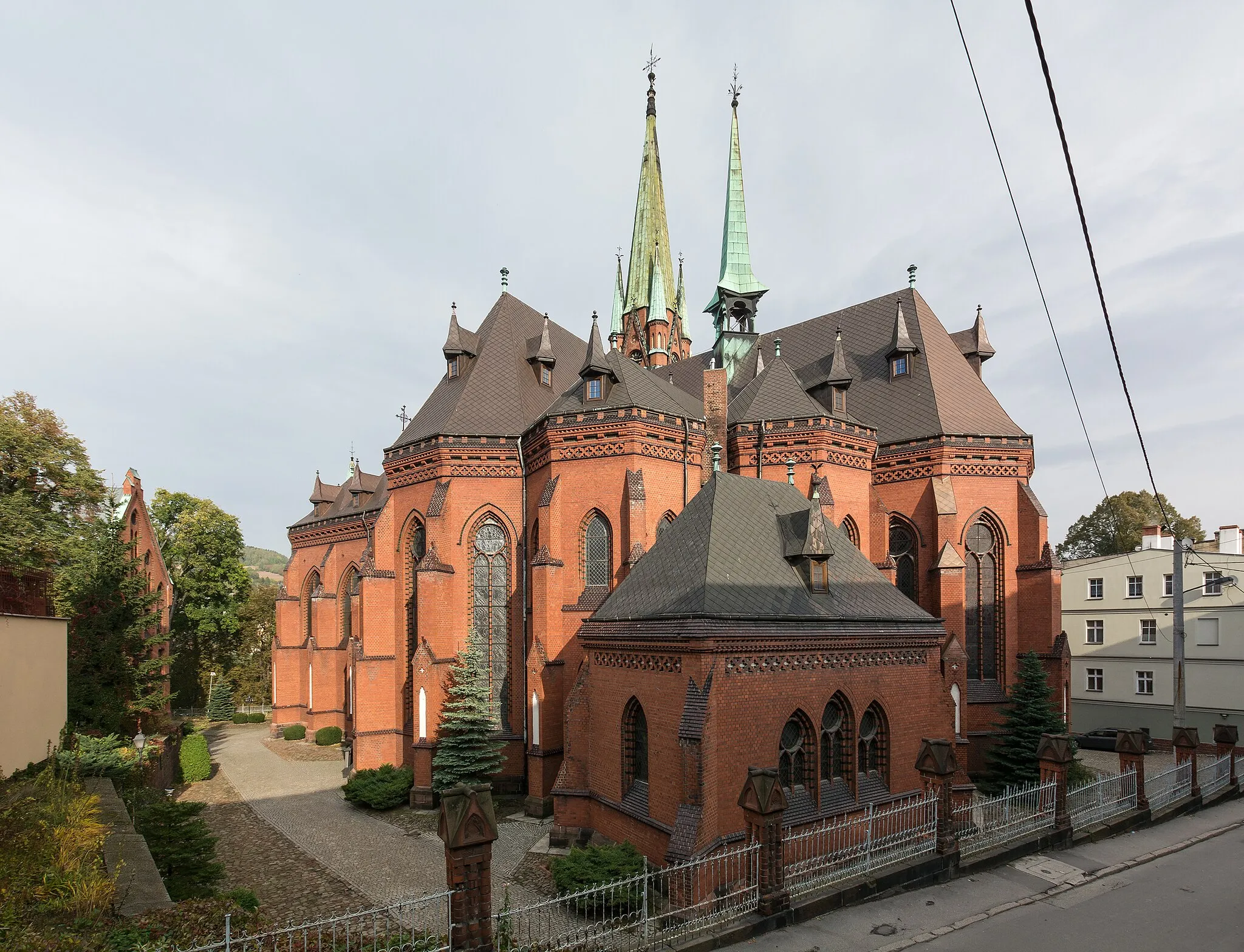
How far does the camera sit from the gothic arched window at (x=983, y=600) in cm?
2150

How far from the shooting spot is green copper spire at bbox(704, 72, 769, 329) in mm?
29234

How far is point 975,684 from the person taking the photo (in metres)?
21.3

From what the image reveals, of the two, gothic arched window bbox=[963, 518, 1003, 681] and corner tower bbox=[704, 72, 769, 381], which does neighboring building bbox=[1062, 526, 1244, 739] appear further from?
corner tower bbox=[704, 72, 769, 381]

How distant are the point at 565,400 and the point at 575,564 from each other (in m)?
5.05

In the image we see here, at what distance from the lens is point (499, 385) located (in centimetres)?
2327

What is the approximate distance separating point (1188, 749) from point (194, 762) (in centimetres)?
2944

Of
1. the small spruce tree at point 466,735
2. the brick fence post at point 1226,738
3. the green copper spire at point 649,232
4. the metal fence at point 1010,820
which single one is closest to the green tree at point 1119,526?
the brick fence post at point 1226,738

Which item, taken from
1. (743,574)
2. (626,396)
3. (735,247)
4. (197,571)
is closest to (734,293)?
(735,247)

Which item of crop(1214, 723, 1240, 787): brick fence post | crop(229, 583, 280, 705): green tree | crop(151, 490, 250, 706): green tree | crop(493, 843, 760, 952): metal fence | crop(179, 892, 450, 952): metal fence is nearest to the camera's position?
crop(179, 892, 450, 952): metal fence

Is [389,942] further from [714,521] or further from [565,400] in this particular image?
[565,400]

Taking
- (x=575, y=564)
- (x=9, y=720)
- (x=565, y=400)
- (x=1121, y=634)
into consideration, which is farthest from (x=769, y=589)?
(x=1121, y=634)

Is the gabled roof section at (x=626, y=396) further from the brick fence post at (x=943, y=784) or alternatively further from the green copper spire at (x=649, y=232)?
the green copper spire at (x=649, y=232)

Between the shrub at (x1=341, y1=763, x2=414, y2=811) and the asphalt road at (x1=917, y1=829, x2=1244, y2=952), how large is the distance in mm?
14422

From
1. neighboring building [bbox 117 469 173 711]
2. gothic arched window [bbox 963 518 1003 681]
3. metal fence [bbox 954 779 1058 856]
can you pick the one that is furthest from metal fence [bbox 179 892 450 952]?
neighboring building [bbox 117 469 173 711]
